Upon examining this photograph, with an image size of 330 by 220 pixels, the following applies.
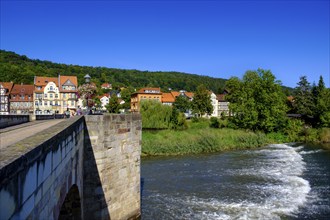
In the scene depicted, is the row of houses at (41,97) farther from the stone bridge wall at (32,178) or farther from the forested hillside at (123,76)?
the stone bridge wall at (32,178)

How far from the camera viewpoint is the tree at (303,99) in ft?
187

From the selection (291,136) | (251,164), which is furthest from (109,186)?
(291,136)

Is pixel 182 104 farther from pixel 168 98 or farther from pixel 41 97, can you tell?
pixel 41 97

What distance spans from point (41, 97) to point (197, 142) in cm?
3976

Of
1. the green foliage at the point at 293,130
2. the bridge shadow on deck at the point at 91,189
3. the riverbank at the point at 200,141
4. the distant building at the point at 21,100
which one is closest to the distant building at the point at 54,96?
the distant building at the point at 21,100

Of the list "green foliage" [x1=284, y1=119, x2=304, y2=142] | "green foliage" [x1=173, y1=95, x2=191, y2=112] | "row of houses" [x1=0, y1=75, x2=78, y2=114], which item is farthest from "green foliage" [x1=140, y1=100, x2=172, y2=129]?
"green foliage" [x1=173, y1=95, x2=191, y2=112]

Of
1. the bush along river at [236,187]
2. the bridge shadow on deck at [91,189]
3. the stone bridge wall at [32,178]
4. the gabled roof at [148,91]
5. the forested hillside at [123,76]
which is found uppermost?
the forested hillside at [123,76]

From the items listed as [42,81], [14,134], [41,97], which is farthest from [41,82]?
[14,134]

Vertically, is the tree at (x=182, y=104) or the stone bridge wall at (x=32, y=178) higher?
the tree at (x=182, y=104)

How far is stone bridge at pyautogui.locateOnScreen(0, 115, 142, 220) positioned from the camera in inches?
125

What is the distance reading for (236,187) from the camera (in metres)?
19.2

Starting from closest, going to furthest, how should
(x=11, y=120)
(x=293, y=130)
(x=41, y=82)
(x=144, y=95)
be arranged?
(x=11, y=120) → (x=293, y=130) → (x=41, y=82) → (x=144, y=95)

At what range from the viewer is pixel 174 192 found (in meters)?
18.1

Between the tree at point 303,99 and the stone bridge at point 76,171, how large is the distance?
50.5 metres
